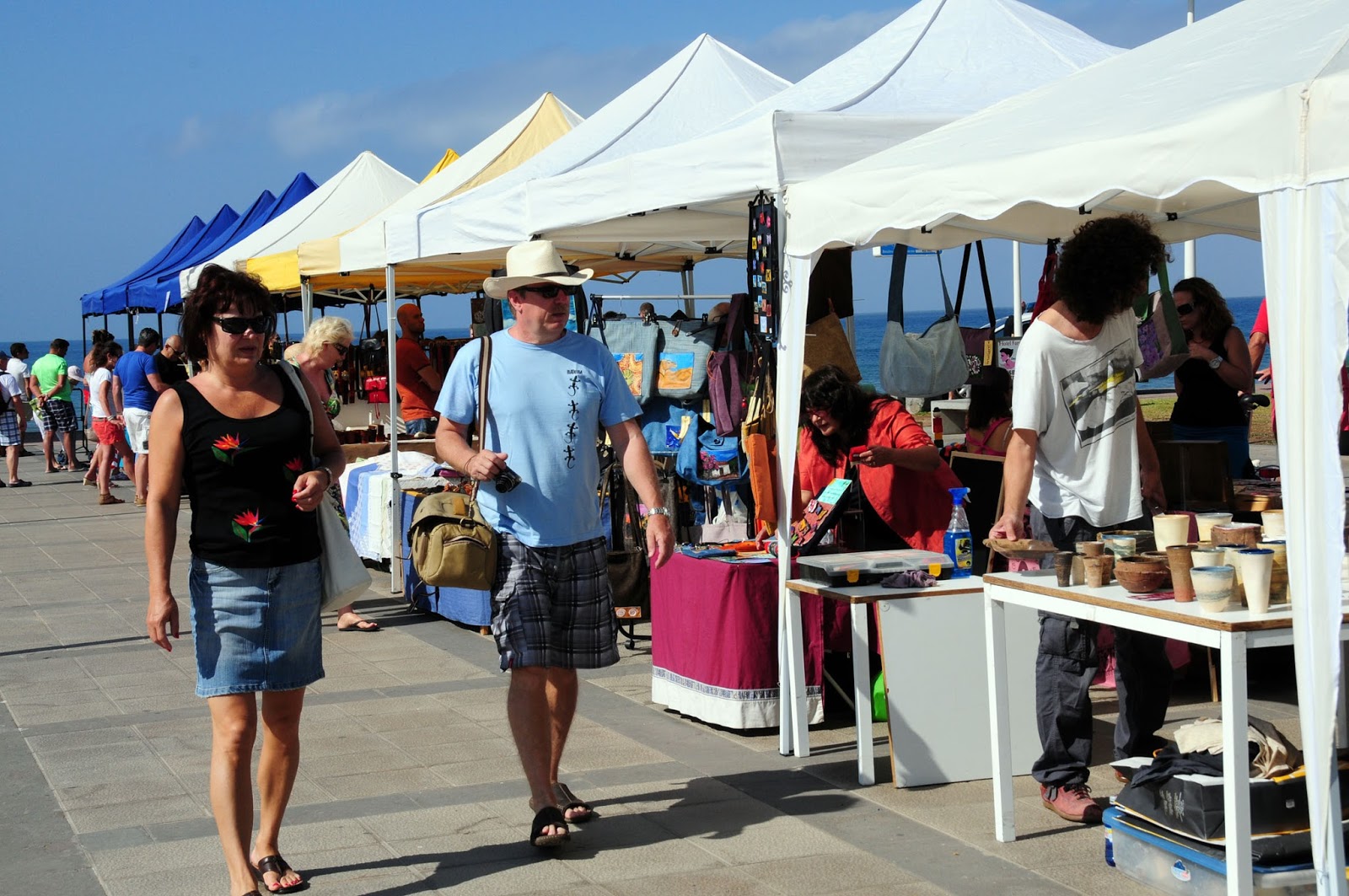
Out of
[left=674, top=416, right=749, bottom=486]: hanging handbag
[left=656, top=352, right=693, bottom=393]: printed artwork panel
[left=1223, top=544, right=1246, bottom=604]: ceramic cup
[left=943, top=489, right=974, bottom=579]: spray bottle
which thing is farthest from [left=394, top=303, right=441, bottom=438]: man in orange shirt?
[left=1223, top=544, right=1246, bottom=604]: ceramic cup

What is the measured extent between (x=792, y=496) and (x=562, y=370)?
4.63ft

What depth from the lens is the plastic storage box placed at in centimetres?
360

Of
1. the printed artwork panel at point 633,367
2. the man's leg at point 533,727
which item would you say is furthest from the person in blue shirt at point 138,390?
the man's leg at point 533,727

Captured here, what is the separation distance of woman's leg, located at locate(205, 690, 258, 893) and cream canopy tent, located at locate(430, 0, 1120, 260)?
272cm

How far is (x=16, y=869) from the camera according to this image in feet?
14.1


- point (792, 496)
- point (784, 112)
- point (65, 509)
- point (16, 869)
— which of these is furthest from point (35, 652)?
point (65, 509)

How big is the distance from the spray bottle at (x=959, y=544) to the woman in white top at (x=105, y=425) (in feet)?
42.6

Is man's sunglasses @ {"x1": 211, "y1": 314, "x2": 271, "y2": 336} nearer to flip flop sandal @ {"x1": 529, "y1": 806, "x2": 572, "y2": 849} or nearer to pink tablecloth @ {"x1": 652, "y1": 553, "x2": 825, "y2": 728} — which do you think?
flip flop sandal @ {"x1": 529, "y1": 806, "x2": 572, "y2": 849}

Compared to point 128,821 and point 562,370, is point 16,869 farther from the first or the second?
point 562,370

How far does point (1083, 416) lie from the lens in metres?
4.40

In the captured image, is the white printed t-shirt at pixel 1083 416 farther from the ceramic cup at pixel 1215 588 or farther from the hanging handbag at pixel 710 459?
the hanging handbag at pixel 710 459

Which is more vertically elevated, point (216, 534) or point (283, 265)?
point (283, 265)

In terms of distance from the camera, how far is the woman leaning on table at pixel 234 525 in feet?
12.5

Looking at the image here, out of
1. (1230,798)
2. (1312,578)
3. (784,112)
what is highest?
(784,112)
